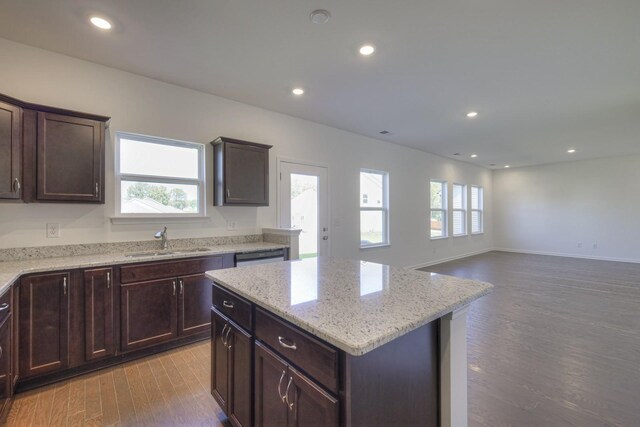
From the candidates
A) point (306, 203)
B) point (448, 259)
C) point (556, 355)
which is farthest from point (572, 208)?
point (306, 203)

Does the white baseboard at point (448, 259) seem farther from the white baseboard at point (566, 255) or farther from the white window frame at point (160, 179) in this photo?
the white window frame at point (160, 179)

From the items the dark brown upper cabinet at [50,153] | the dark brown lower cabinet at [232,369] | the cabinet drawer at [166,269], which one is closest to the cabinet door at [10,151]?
the dark brown upper cabinet at [50,153]

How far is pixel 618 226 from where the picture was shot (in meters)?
7.27

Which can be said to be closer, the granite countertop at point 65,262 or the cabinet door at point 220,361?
the cabinet door at point 220,361

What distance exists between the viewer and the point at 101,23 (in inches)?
87.4

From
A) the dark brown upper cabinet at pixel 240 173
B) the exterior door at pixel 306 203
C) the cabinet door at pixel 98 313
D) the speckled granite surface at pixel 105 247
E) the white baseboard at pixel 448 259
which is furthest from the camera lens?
the white baseboard at pixel 448 259

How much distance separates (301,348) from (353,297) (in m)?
0.36

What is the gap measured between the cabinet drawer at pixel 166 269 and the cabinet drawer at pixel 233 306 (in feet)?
3.55

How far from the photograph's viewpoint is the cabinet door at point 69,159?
2.36m

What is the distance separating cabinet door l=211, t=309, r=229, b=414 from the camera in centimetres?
169

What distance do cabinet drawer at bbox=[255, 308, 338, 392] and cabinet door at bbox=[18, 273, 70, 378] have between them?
1.84m

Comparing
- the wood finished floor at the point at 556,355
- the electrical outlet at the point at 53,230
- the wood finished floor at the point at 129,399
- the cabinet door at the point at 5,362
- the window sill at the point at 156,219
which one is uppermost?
the window sill at the point at 156,219

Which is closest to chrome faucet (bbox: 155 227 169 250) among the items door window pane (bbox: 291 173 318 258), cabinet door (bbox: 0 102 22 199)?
cabinet door (bbox: 0 102 22 199)

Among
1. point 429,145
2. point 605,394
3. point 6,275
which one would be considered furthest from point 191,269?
point 429,145
